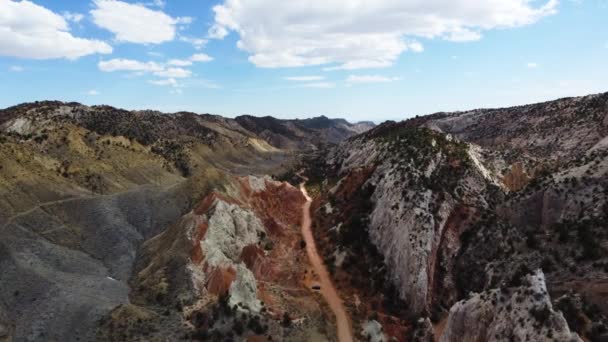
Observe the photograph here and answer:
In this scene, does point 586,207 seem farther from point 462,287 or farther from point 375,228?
point 375,228

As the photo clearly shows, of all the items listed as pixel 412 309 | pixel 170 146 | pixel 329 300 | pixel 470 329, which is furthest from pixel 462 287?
pixel 170 146

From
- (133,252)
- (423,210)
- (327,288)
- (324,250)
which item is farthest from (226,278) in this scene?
(423,210)

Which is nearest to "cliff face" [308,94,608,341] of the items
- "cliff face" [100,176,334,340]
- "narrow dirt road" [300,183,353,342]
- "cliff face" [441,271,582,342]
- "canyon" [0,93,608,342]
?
"cliff face" [441,271,582,342]

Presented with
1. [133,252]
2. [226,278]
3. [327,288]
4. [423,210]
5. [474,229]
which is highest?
[423,210]

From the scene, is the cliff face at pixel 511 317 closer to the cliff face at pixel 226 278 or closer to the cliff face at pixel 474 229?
the cliff face at pixel 474 229

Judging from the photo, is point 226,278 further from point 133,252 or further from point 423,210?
point 423,210

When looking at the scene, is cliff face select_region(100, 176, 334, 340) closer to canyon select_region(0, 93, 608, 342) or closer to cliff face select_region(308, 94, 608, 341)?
canyon select_region(0, 93, 608, 342)
